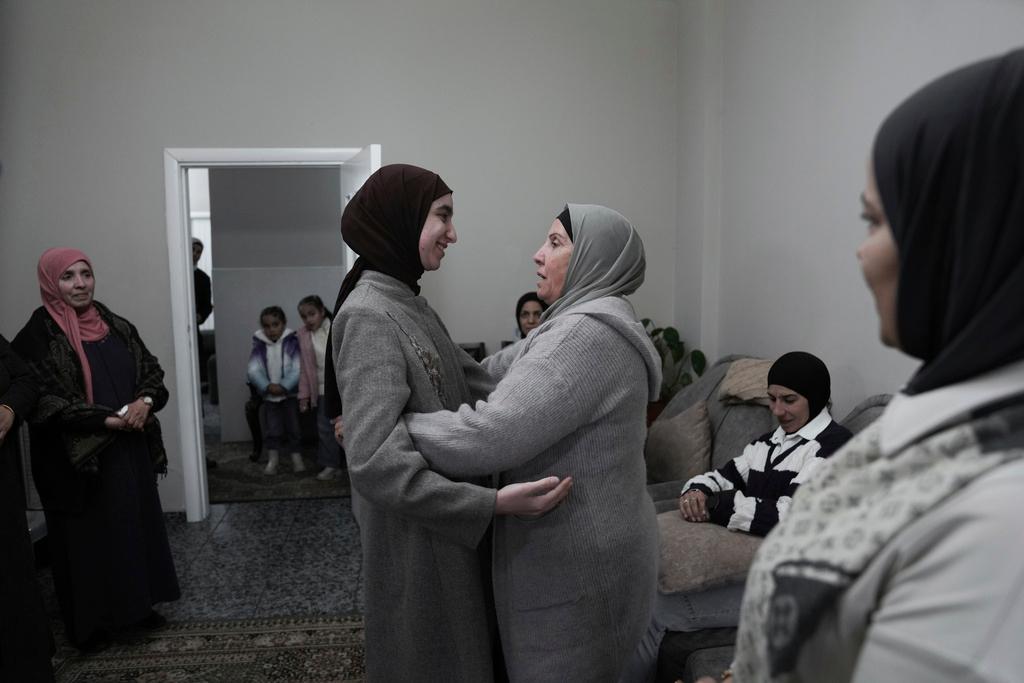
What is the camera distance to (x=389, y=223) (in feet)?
4.90

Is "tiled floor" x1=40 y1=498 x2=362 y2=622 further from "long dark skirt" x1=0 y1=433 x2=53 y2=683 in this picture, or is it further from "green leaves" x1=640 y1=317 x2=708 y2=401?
"green leaves" x1=640 y1=317 x2=708 y2=401

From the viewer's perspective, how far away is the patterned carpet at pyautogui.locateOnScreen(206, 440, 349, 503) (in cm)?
448

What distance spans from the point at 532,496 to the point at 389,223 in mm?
627

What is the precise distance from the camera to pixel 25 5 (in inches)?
148

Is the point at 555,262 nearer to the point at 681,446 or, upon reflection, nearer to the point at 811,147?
the point at 681,446

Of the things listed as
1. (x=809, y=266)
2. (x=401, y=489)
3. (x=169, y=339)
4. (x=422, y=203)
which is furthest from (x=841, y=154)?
(x=169, y=339)

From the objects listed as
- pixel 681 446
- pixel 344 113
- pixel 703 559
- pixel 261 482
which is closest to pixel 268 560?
pixel 261 482

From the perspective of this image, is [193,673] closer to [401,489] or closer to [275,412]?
[401,489]

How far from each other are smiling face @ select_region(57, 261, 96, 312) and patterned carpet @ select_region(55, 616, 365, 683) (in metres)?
1.26

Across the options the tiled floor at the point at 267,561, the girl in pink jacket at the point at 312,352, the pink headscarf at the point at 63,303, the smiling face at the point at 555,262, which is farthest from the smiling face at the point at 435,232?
the girl in pink jacket at the point at 312,352

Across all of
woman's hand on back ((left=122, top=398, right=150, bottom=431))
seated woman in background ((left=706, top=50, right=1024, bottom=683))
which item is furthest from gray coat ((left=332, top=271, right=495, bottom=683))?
woman's hand on back ((left=122, top=398, right=150, bottom=431))

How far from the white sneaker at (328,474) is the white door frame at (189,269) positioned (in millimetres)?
858

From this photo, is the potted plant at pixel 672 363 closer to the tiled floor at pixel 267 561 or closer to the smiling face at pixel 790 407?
the smiling face at pixel 790 407

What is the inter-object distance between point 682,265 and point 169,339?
9.47 ft
